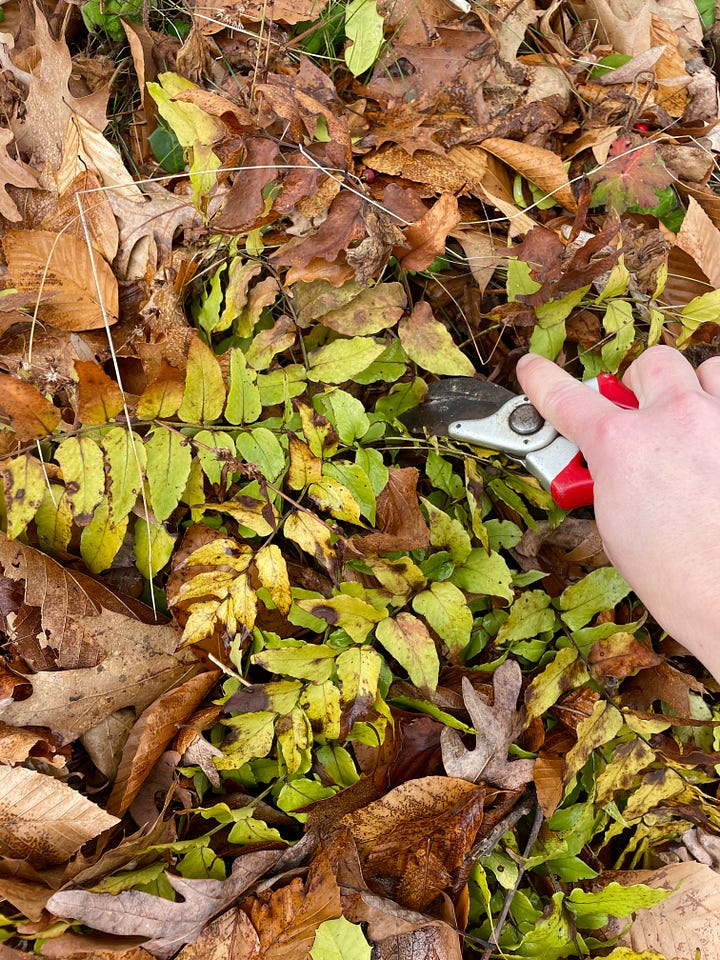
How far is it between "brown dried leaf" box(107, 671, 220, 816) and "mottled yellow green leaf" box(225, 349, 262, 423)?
0.71 meters

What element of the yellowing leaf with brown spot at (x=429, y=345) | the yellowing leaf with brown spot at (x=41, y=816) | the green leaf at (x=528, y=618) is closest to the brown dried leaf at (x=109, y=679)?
the yellowing leaf with brown spot at (x=41, y=816)

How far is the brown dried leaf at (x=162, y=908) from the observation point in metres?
1.69

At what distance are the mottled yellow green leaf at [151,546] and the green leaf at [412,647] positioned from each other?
2.01 ft

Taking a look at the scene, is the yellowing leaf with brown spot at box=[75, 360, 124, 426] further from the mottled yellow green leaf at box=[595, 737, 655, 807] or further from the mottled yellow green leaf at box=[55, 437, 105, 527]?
the mottled yellow green leaf at box=[595, 737, 655, 807]

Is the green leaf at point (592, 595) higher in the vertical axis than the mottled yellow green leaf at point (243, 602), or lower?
lower

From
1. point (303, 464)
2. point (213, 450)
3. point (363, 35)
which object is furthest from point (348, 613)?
point (363, 35)

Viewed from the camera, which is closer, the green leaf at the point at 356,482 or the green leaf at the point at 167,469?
the green leaf at the point at 167,469

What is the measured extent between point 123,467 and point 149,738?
2.34 ft

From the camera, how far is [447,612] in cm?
194

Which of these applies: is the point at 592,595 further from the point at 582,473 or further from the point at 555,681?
the point at 582,473

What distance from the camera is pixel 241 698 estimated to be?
1.93 m

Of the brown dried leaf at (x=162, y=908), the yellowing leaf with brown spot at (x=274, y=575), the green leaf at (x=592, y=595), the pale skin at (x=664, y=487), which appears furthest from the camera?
the green leaf at (x=592, y=595)

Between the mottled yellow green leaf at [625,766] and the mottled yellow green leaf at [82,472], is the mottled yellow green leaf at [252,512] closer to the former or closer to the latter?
the mottled yellow green leaf at [82,472]

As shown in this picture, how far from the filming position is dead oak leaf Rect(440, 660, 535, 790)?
6.39 feet
